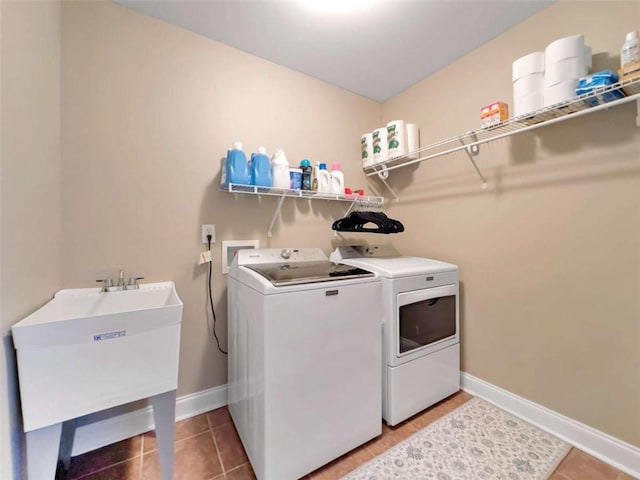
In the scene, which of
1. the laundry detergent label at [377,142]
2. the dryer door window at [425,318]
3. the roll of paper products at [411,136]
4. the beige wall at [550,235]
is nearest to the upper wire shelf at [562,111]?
the beige wall at [550,235]

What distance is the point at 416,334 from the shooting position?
5.41ft

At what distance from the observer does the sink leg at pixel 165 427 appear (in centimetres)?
108

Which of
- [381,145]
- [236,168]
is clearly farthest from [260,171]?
[381,145]

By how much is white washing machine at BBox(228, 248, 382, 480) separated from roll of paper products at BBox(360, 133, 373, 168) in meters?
1.19

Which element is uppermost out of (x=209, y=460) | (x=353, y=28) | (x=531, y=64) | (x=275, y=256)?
(x=353, y=28)

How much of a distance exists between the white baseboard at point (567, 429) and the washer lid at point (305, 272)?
128 cm

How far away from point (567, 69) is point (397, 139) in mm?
1016

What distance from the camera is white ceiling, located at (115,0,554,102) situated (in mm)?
1492

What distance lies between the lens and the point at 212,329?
5.73 feet

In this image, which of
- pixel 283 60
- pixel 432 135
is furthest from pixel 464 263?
pixel 283 60

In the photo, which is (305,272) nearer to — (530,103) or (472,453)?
(472,453)

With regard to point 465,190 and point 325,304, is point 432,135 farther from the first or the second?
point 325,304

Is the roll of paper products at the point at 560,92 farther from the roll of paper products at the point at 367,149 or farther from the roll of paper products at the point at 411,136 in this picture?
the roll of paper products at the point at 367,149

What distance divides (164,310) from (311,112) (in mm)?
1873
